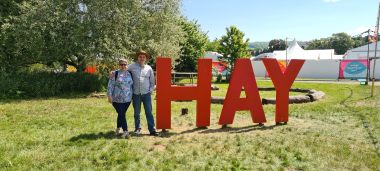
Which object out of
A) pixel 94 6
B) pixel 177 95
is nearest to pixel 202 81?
pixel 177 95

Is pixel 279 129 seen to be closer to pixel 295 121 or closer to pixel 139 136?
pixel 295 121

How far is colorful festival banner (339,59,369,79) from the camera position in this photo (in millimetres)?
33822

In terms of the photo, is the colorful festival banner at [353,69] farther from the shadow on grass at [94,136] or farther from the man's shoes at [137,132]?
the shadow on grass at [94,136]

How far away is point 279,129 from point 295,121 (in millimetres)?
1429

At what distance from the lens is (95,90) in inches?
756

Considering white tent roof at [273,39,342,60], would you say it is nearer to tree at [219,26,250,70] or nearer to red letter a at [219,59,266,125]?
tree at [219,26,250,70]

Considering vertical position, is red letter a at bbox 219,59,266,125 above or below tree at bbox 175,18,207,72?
below

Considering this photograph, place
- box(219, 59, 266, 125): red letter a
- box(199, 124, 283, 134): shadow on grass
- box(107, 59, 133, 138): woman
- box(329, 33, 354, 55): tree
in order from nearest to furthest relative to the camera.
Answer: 1. box(107, 59, 133, 138): woman
2. box(199, 124, 283, 134): shadow on grass
3. box(219, 59, 266, 125): red letter a
4. box(329, 33, 354, 55): tree

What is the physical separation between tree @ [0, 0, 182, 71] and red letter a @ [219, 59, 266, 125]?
990 centimetres

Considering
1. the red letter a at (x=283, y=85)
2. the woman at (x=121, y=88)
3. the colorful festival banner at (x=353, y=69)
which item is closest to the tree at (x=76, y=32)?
the red letter a at (x=283, y=85)

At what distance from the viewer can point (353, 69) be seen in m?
34.6

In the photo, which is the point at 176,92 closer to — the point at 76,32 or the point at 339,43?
the point at 76,32

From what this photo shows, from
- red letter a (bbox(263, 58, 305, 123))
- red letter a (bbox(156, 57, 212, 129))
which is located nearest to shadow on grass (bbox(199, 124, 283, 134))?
red letter a (bbox(156, 57, 212, 129))

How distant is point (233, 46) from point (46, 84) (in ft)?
72.4
